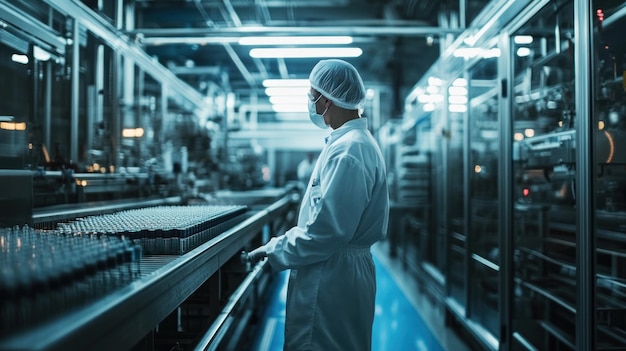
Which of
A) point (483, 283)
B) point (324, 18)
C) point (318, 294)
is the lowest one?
point (483, 283)

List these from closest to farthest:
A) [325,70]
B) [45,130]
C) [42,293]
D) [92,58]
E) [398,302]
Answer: [42,293] → [325,70] → [45,130] → [92,58] → [398,302]

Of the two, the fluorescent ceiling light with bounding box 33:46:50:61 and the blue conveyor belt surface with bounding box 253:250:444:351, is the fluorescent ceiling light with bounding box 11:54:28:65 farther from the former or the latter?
the blue conveyor belt surface with bounding box 253:250:444:351

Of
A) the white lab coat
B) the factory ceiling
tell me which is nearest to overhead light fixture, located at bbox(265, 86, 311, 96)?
the factory ceiling

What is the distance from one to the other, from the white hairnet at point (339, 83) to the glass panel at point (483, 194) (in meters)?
1.73

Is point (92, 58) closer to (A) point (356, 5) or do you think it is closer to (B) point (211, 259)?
(B) point (211, 259)

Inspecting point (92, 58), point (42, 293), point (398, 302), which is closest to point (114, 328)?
point (42, 293)

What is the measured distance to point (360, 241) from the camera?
1.72m

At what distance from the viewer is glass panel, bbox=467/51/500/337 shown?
11.3 ft

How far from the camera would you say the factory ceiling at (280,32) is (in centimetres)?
355

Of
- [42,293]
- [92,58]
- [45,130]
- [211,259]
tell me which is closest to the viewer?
[42,293]

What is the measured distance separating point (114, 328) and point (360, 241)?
974 millimetres

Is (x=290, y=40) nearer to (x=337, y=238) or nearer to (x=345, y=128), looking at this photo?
(x=345, y=128)

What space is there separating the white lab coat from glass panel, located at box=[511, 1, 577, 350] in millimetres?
1330

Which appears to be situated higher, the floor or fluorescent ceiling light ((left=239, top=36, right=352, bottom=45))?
fluorescent ceiling light ((left=239, top=36, right=352, bottom=45))
